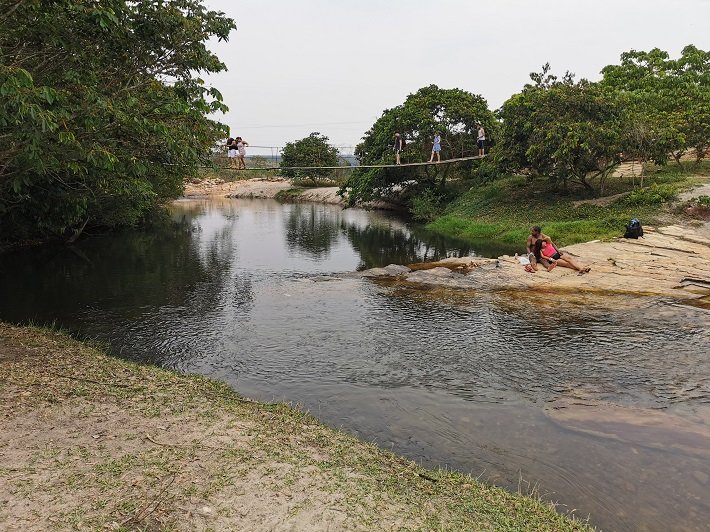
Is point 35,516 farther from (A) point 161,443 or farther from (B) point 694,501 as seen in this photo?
(B) point 694,501

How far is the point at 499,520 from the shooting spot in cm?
526

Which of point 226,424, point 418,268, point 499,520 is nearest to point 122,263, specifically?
point 418,268

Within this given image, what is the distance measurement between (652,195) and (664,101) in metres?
9.54

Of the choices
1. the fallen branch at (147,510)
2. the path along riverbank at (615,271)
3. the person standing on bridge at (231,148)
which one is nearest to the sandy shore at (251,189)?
the person standing on bridge at (231,148)

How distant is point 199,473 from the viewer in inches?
219

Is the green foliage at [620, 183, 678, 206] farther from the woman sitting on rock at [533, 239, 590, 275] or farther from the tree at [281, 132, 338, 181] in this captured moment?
the tree at [281, 132, 338, 181]

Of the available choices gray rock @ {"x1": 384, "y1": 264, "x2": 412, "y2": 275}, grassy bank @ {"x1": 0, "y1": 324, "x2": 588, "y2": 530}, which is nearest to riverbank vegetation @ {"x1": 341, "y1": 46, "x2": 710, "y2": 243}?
gray rock @ {"x1": 384, "y1": 264, "x2": 412, "y2": 275}

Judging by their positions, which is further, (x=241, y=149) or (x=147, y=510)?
(x=241, y=149)

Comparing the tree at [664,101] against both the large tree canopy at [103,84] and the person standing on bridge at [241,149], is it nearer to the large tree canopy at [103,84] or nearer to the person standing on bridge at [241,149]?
the person standing on bridge at [241,149]

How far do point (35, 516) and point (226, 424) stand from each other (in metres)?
2.45

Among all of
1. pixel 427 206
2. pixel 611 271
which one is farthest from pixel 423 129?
pixel 611 271

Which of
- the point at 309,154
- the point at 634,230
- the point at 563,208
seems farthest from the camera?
the point at 309,154

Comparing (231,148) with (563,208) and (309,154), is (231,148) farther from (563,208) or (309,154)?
(309,154)

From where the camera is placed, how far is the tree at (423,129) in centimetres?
3447
